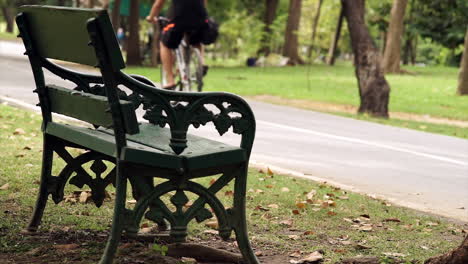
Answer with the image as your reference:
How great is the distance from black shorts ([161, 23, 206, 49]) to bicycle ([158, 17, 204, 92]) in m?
0.29

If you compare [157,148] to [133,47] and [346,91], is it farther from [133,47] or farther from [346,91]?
[133,47]

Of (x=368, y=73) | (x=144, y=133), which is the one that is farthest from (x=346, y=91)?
(x=144, y=133)

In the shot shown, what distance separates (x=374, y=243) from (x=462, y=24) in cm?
4294

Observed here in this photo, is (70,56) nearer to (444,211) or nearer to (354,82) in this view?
(444,211)

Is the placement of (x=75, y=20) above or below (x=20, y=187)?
above

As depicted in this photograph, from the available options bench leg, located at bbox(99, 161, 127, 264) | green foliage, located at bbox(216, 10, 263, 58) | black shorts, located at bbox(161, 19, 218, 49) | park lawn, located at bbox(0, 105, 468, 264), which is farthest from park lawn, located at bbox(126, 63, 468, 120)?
bench leg, located at bbox(99, 161, 127, 264)

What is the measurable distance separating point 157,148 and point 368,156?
6375 millimetres

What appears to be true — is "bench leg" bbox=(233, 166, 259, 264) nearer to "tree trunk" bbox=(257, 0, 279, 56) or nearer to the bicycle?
the bicycle

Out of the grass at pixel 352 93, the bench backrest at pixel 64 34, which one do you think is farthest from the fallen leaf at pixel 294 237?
the grass at pixel 352 93

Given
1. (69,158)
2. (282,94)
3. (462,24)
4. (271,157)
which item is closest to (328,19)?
(462,24)

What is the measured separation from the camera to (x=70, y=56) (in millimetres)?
4641

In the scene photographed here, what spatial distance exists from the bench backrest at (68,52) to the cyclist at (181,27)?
7649 mm

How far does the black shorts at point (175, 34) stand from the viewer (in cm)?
1309

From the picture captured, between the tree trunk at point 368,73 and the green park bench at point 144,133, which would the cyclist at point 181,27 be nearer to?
the tree trunk at point 368,73
